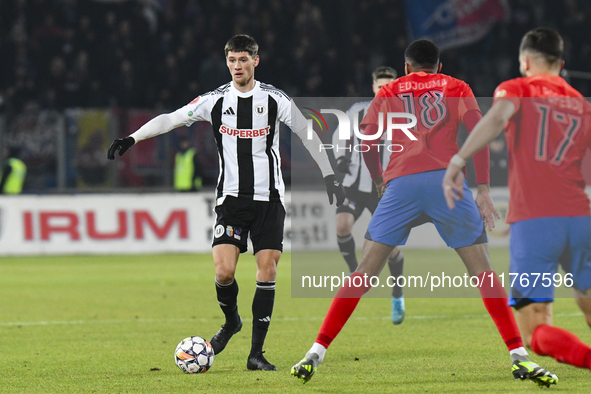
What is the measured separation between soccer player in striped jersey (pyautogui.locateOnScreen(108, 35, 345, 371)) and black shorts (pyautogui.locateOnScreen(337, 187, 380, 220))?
309 cm

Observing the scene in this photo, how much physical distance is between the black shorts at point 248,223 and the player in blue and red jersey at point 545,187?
1.93m

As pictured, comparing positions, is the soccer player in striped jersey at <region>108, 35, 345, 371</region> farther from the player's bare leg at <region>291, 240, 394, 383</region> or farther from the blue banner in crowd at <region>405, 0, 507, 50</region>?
the blue banner in crowd at <region>405, 0, 507, 50</region>

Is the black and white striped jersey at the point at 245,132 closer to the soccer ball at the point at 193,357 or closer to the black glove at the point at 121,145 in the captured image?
the black glove at the point at 121,145

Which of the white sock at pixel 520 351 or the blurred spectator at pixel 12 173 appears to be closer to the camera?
the white sock at pixel 520 351

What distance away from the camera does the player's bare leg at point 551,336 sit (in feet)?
13.4

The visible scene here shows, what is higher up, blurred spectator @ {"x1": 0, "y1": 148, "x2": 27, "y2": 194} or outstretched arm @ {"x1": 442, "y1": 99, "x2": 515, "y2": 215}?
outstretched arm @ {"x1": 442, "y1": 99, "x2": 515, "y2": 215}

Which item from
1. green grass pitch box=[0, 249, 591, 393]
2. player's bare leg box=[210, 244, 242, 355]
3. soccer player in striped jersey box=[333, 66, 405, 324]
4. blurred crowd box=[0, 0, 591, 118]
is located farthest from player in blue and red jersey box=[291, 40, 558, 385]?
blurred crowd box=[0, 0, 591, 118]

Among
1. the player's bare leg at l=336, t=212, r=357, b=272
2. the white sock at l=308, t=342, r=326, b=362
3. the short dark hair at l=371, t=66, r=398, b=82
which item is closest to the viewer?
the white sock at l=308, t=342, r=326, b=362

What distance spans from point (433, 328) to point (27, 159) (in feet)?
34.2

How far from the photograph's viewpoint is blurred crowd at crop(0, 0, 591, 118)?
18859mm

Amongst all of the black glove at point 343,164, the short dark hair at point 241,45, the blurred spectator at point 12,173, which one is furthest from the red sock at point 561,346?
the blurred spectator at point 12,173

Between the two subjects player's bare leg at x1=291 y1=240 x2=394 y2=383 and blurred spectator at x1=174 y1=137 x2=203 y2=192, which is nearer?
player's bare leg at x1=291 y1=240 x2=394 y2=383

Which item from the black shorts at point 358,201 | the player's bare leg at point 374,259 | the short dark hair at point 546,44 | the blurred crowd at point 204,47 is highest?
the blurred crowd at point 204,47

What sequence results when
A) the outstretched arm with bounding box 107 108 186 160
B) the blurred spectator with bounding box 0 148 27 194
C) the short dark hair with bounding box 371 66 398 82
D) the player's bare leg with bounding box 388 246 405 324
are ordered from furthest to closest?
1. the blurred spectator with bounding box 0 148 27 194
2. the short dark hair with bounding box 371 66 398 82
3. the player's bare leg with bounding box 388 246 405 324
4. the outstretched arm with bounding box 107 108 186 160
